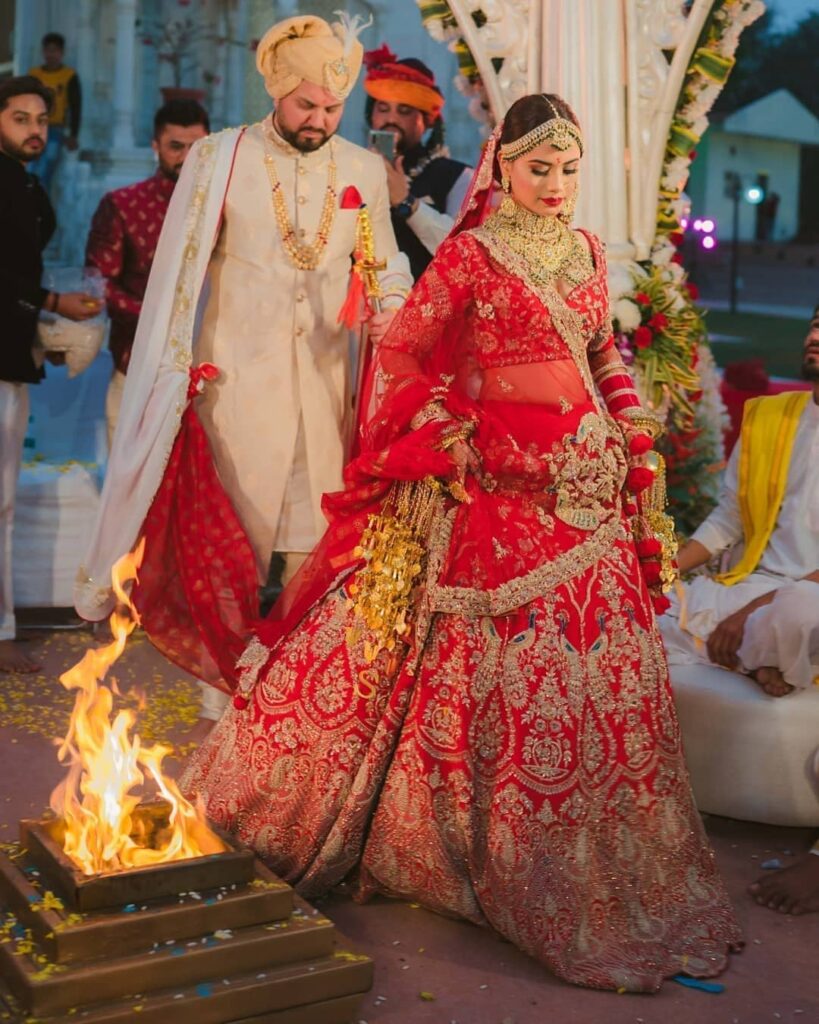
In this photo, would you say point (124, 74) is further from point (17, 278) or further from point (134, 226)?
point (17, 278)

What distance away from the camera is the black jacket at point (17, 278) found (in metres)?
5.96

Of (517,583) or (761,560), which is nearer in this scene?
(517,583)

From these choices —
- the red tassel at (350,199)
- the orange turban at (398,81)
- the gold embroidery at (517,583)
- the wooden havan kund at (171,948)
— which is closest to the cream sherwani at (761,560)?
the gold embroidery at (517,583)

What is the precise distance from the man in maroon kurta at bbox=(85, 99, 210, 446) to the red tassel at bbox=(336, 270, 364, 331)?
1897 millimetres

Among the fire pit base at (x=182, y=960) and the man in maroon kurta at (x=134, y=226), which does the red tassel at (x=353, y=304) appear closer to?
the man in maroon kurta at (x=134, y=226)

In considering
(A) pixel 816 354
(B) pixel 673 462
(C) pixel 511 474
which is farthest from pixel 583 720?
(B) pixel 673 462

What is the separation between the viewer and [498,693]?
3.71 meters

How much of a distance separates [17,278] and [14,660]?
55.8 inches

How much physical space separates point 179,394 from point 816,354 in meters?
1.86

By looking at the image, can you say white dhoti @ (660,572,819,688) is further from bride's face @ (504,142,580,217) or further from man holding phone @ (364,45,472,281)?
man holding phone @ (364,45,472,281)

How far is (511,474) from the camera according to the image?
148 inches

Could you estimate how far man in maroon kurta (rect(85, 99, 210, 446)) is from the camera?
6.54 m

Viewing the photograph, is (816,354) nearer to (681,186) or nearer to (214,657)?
(681,186)

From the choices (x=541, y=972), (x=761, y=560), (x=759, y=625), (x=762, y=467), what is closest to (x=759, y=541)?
(x=761, y=560)
